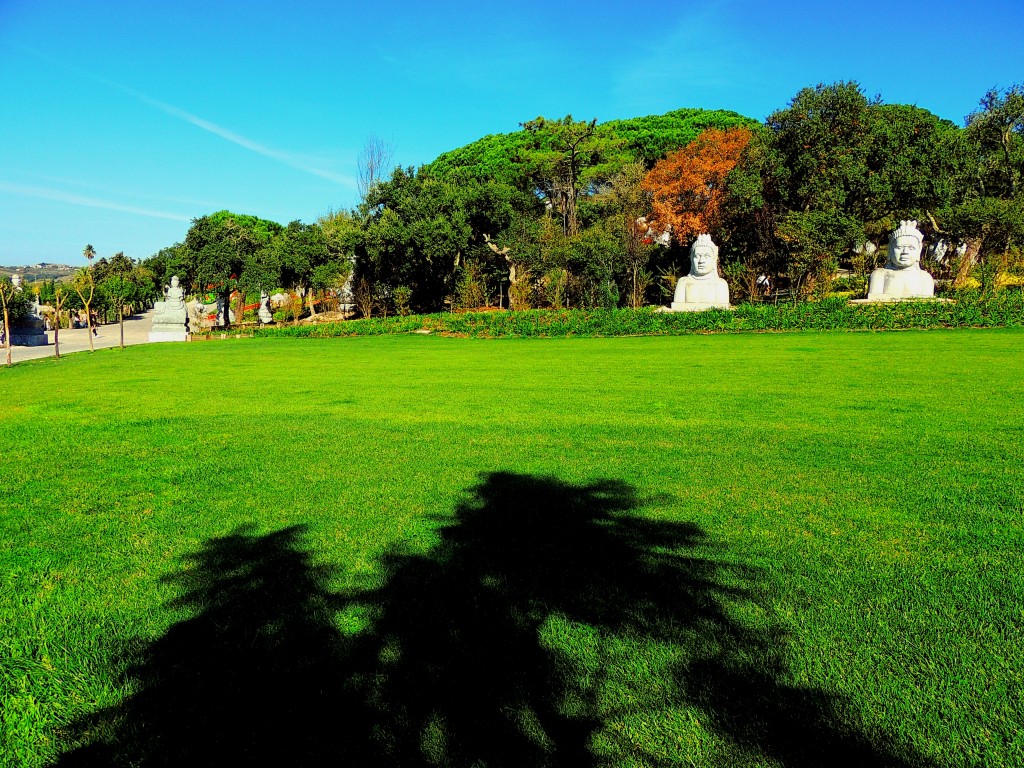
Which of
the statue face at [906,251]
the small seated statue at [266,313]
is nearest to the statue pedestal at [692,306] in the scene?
the statue face at [906,251]

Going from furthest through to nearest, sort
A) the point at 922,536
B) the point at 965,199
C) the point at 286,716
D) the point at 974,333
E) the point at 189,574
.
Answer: the point at 965,199 < the point at 974,333 < the point at 922,536 < the point at 189,574 < the point at 286,716

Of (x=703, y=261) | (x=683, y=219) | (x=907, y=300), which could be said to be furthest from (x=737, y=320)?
(x=683, y=219)

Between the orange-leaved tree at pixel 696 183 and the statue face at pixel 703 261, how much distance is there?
5861mm

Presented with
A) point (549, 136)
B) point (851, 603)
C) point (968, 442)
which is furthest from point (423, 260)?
point (851, 603)

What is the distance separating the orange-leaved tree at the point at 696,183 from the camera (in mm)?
29156

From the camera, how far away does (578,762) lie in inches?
71.2

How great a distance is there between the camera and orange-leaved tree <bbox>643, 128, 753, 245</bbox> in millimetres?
29156

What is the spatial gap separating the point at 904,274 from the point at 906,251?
0.86 meters

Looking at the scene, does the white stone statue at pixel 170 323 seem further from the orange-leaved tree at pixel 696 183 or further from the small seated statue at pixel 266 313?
the orange-leaved tree at pixel 696 183

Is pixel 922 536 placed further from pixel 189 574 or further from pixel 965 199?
pixel 965 199

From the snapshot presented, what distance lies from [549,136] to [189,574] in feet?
157

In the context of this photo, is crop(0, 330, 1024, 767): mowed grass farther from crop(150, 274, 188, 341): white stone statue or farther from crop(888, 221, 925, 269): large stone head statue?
crop(150, 274, 188, 341): white stone statue

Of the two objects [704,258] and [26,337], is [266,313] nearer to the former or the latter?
[26,337]

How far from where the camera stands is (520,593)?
2.80 m
